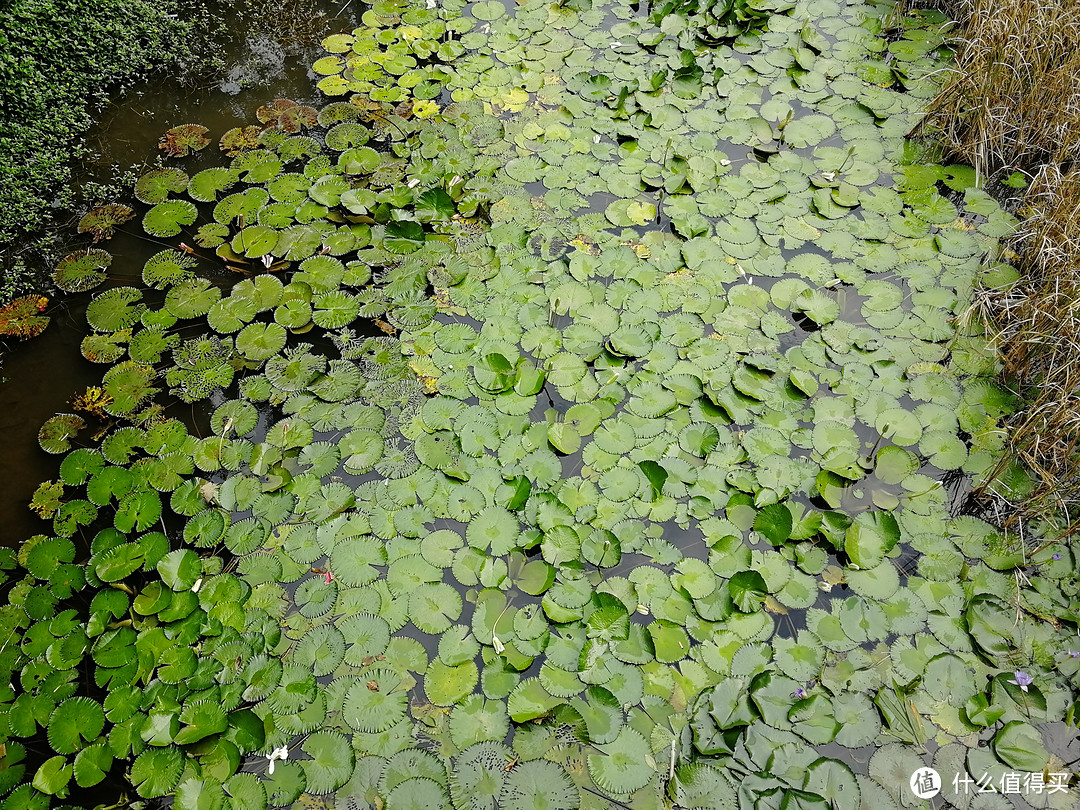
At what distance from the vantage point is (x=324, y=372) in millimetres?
3209

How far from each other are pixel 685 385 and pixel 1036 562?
59.9 inches

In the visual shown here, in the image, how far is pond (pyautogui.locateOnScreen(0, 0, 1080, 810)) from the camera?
2271 millimetres

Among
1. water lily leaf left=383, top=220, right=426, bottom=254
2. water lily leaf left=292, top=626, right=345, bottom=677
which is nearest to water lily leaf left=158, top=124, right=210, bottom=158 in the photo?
water lily leaf left=383, top=220, right=426, bottom=254

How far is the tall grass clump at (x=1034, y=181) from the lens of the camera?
111 inches

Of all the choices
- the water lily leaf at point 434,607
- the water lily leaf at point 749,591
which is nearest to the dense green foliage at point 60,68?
the water lily leaf at point 434,607

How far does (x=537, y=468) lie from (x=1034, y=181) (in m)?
3.06

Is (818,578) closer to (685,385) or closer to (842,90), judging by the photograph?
(685,385)

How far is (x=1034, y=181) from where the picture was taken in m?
3.55

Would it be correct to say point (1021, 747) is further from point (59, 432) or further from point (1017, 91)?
point (59, 432)

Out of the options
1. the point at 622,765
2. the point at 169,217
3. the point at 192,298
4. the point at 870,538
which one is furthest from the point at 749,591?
the point at 169,217

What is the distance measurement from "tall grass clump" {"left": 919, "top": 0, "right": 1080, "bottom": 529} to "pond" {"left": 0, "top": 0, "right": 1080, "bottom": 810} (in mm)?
173

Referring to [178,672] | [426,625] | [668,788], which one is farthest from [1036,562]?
[178,672]

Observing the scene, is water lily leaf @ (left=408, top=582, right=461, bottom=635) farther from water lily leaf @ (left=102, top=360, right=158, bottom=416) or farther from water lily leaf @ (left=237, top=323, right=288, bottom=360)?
water lily leaf @ (left=102, top=360, right=158, bottom=416)

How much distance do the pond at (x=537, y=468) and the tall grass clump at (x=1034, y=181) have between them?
17 cm
